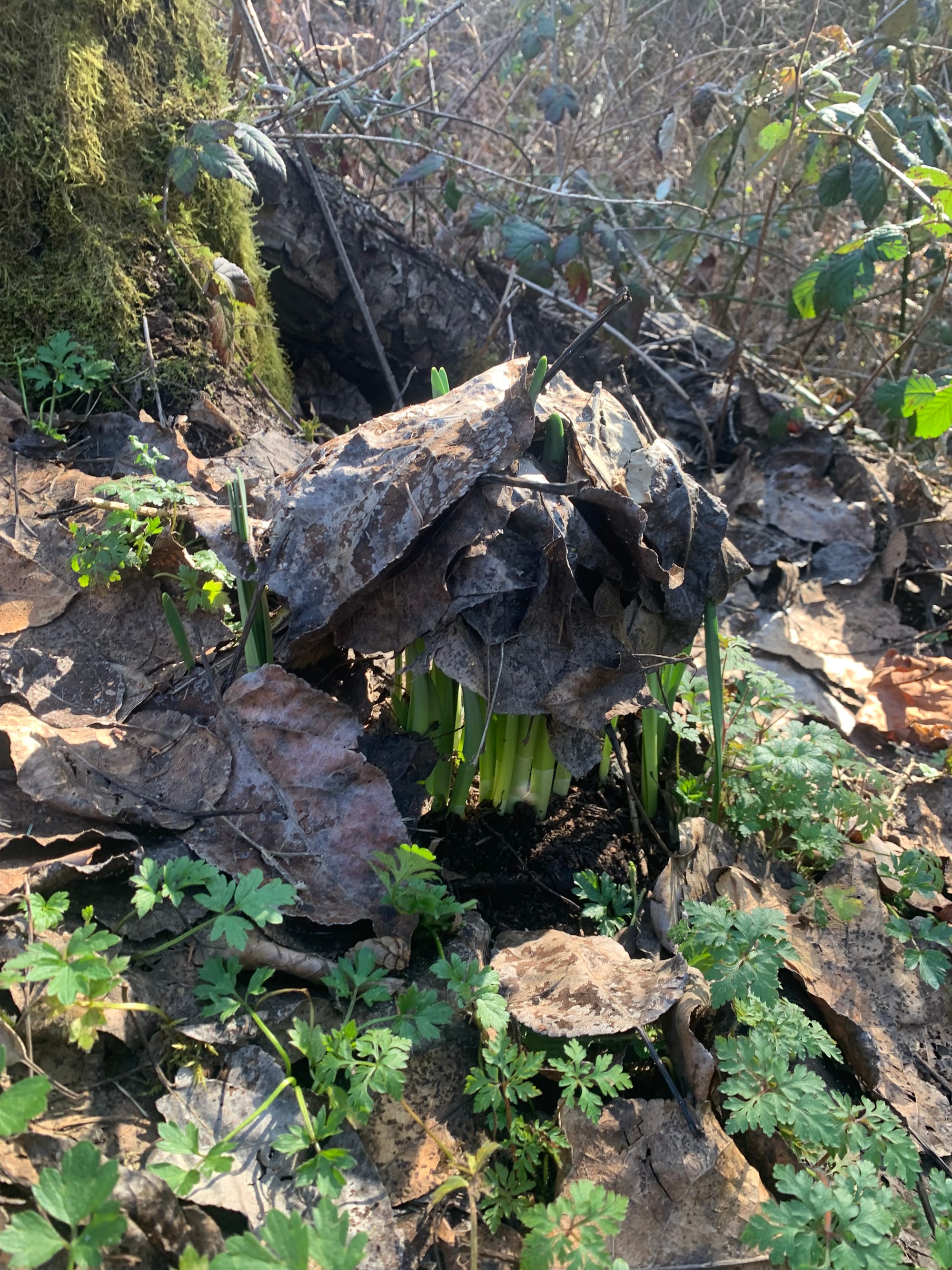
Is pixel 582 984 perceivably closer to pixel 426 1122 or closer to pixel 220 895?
pixel 426 1122

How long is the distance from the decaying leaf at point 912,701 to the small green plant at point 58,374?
2.76 m

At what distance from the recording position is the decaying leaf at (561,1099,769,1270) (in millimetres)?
1287

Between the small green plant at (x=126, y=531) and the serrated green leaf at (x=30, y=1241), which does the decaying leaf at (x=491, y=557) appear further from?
the serrated green leaf at (x=30, y=1241)

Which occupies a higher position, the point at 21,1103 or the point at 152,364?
the point at 152,364

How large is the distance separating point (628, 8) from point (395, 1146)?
7.32 metres

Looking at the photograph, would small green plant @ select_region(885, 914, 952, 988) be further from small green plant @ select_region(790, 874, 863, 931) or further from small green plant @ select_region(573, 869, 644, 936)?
small green plant @ select_region(573, 869, 644, 936)

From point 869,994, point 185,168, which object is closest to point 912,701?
point 869,994

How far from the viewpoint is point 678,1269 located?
1.26 metres

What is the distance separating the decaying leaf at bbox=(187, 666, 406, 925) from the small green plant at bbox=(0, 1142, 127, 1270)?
0.55 meters

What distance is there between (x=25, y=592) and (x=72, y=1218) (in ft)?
4.86

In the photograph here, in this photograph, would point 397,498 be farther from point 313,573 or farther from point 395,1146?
point 395,1146

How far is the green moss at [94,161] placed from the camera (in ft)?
8.05

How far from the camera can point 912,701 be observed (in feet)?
9.59

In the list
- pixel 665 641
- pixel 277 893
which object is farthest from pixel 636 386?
pixel 277 893
